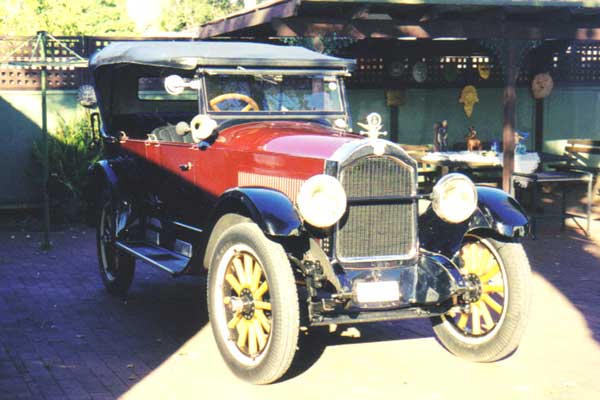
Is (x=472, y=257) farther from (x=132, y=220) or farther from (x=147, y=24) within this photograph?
(x=147, y=24)

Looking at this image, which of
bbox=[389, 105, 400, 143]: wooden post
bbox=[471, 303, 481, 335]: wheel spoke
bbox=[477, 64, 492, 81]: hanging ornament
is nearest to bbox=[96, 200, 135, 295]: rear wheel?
bbox=[471, 303, 481, 335]: wheel spoke

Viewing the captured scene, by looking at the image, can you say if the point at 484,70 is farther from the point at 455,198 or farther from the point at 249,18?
the point at 455,198

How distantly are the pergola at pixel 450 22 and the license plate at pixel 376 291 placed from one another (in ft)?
18.8

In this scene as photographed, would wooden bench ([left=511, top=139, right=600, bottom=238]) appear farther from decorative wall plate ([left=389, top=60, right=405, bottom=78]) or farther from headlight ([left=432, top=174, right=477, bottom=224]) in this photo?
headlight ([left=432, top=174, right=477, bottom=224])

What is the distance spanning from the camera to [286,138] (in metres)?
6.10

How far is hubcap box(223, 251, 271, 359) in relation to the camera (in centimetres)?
552

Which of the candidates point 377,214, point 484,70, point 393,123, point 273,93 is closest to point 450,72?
point 484,70

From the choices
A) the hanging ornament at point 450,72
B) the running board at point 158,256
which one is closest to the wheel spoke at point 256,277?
the running board at point 158,256

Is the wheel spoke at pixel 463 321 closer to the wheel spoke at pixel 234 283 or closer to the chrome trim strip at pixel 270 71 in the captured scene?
the wheel spoke at pixel 234 283

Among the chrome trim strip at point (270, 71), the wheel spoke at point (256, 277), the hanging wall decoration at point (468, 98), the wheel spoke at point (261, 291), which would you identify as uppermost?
the chrome trim strip at point (270, 71)

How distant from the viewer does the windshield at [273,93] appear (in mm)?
6859

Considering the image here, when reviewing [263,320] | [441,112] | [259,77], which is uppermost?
[259,77]

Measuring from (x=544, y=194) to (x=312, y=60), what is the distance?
868 centimetres

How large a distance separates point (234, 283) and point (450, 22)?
732cm
